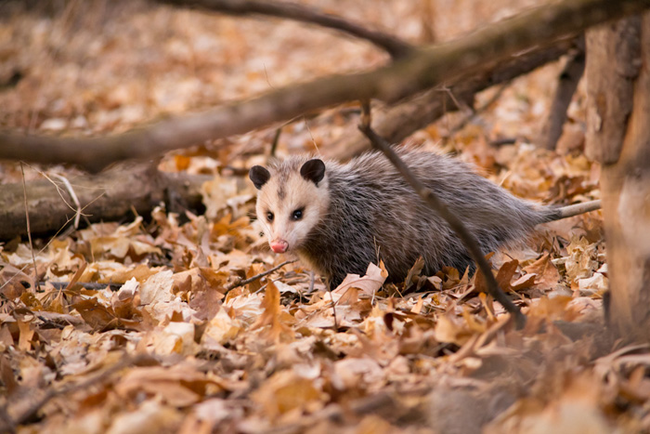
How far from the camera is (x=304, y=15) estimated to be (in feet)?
4.50

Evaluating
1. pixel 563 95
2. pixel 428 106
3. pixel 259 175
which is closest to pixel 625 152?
pixel 259 175

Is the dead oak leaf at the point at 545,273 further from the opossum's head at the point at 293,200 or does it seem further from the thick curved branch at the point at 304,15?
the thick curved branch at the point at 304,15

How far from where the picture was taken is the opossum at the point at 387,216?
9.60ft

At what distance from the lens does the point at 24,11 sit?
258 inches

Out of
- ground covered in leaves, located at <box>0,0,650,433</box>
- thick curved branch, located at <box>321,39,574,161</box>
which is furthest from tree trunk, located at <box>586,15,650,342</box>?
thick curved branch, located at <box>321,39,574,161</box>

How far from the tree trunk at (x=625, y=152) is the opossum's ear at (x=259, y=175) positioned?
5.42ft

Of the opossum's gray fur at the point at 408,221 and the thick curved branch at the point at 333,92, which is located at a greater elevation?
the thick curved branch at the point at 333,92

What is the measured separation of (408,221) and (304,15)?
1700 millimetres

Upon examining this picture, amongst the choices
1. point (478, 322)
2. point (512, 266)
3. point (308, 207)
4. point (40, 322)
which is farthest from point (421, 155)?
point (40, 322)

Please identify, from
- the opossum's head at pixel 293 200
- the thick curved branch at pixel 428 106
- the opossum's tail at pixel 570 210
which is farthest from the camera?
the thick curved branch at pixel 428 106

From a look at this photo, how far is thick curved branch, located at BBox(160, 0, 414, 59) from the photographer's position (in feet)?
4.32

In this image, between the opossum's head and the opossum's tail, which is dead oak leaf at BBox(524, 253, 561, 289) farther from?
the opossum's head

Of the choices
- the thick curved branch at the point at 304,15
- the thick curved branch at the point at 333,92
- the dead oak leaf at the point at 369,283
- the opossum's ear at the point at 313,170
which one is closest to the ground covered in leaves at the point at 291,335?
the dead oak leaf at the point at 369,283

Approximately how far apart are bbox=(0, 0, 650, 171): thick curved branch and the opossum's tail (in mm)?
1448
